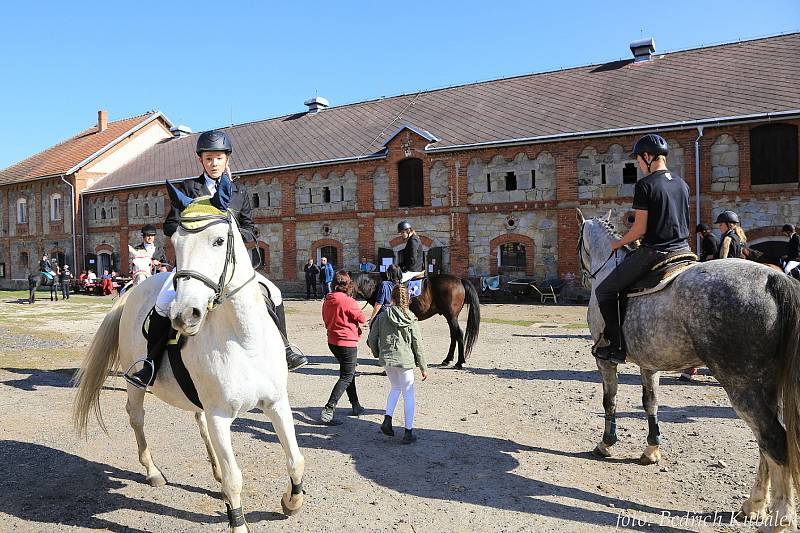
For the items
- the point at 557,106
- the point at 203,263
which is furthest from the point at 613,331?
the point at 557,106

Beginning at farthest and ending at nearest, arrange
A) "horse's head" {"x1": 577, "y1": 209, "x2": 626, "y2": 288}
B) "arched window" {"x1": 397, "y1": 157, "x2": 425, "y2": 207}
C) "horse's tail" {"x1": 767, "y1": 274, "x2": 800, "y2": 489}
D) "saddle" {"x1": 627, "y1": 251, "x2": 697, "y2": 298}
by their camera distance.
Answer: "arched window" {"x1": 397, "y1": 157, "x2": 425, "y2": 207} < "horse's head" {"x1": 577, "y1": 209, "x2": 626, "y2": 288} < "saddle" {"x1": 627, "y1": 251, "x2": 697, "y2": 298} < "horse's tail" {"x1": 767, "y1": 274, "x2": 800, "y2": 489}

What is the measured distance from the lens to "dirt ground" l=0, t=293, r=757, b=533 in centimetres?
399

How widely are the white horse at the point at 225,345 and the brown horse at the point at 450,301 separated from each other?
548 centimetres

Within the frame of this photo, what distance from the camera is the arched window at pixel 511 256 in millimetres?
21734

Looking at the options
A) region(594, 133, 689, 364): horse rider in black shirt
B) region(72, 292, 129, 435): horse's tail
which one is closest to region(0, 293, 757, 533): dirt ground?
region(72, 292, 129, 435): horse's tail

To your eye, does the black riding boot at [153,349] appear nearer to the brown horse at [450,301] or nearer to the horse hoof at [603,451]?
the horse hoof at [603,451]

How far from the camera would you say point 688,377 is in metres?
8.10

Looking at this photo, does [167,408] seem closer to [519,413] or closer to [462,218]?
[519,413]

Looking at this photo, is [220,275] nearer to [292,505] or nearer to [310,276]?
[292,505]

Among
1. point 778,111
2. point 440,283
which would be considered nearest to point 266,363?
point 440,283

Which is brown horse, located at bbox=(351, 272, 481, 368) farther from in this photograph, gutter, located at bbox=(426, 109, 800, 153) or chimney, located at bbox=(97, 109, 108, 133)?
chimney, located at bbox=(97, 109, 108, 133)

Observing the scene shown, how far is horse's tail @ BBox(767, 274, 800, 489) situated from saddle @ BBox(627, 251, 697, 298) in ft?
2.36

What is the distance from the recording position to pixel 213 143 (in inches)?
158

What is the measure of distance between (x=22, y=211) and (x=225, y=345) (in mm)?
42040
